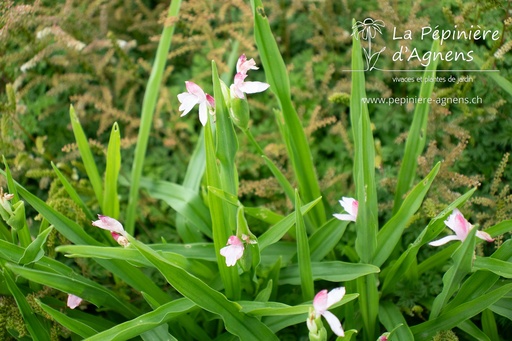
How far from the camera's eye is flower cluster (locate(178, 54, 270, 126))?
2.87 feet

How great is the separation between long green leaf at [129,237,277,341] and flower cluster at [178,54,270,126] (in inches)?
8.8

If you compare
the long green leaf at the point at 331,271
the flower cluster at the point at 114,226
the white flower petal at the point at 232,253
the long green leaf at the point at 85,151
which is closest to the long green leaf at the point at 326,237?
the long green leaf at the point at 331,271

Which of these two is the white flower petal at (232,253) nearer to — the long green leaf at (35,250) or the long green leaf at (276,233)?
the long green leaf at (276,233)

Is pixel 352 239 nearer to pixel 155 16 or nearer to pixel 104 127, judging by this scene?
pixel 104 127

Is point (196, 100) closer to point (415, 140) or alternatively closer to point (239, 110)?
point (239, 110)

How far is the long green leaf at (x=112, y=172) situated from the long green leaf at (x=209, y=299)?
0.26 metres

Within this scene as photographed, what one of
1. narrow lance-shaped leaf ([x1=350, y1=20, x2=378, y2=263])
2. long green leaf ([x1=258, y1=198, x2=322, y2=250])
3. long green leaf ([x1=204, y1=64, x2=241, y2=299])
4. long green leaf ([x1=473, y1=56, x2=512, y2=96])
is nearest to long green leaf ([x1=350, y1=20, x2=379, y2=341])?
narrow lance-shaped leaf ([x1=350, y1=20, x2=378, y2=263])

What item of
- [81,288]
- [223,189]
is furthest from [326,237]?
[81,288]

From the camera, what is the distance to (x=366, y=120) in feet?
3.09

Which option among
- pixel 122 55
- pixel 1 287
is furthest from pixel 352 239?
pixel 122 55

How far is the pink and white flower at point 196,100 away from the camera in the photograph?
0.88 meters

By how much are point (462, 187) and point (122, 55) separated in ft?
3.07

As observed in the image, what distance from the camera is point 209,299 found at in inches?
34.0

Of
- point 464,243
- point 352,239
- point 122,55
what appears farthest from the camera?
point 122,55
